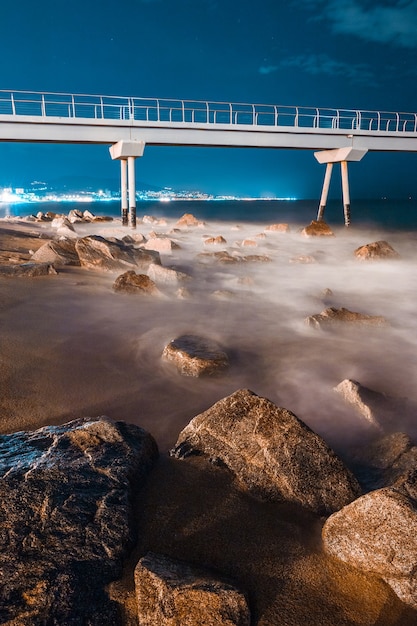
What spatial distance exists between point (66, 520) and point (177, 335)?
4074 mm

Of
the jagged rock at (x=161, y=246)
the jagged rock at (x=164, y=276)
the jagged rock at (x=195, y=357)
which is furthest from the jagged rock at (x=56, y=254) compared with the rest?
the jagged rock at (x=195, y=357)

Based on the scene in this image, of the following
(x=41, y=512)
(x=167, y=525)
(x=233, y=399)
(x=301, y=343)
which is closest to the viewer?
(x=41, y=512)

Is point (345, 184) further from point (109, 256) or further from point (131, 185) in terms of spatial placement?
point (109, 256)

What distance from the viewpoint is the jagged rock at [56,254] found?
30.9 feet

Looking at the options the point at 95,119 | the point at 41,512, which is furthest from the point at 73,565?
the point at 95,119

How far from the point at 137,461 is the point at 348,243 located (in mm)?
20237

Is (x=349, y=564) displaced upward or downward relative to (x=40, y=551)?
downward

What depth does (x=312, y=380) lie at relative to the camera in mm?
4914

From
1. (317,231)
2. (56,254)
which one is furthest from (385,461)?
(317,231)

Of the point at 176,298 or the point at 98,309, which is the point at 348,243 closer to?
the point at 176,298

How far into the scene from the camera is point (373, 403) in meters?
4.28

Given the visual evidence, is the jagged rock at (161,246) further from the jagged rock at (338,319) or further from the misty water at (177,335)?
the jagged rock at (338,319)

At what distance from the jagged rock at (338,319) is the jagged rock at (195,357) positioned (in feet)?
7.27

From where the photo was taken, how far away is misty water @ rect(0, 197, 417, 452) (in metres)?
3.98
